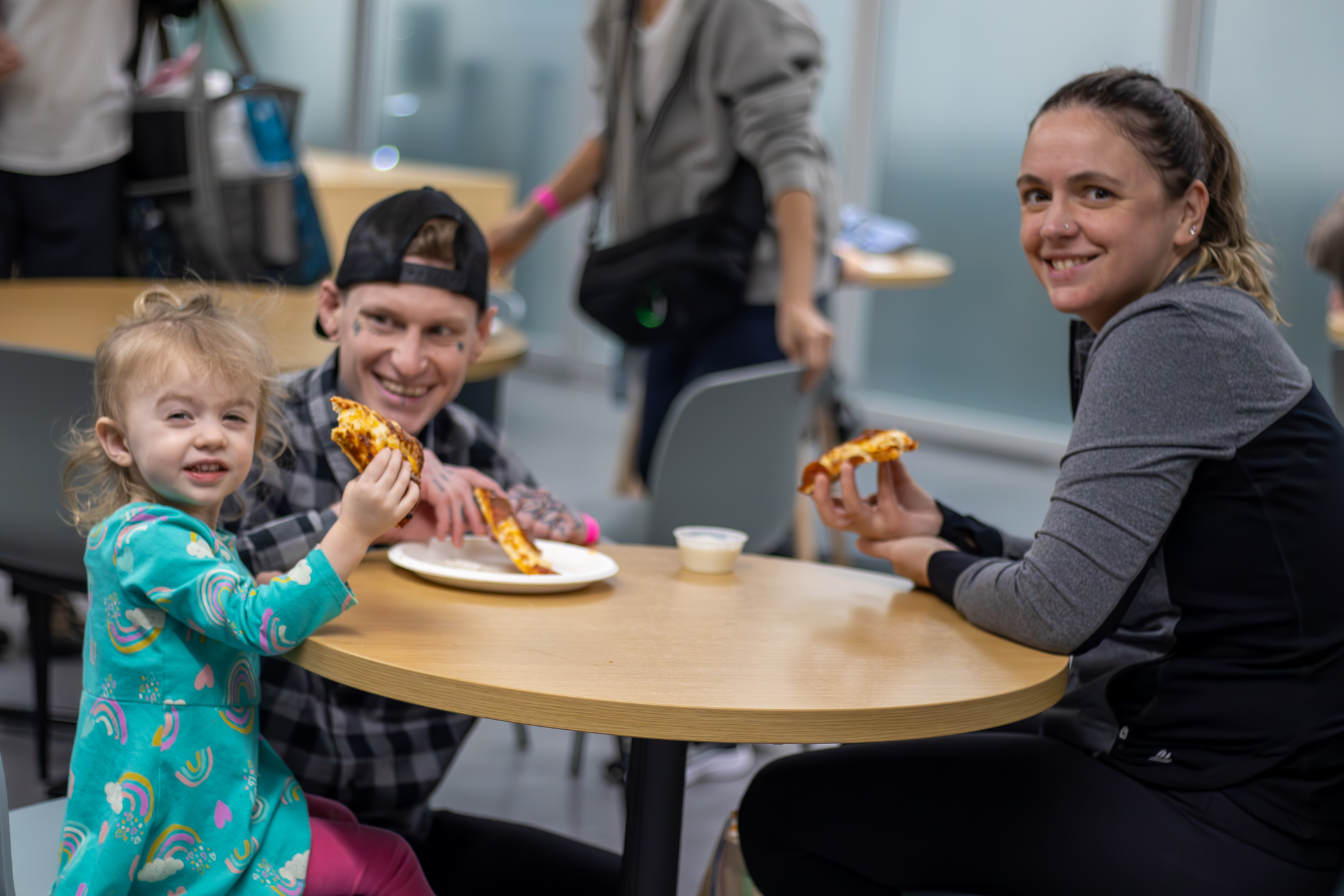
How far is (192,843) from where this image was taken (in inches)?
49.6

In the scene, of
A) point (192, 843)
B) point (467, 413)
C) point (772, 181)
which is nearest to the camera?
point (192, 843)

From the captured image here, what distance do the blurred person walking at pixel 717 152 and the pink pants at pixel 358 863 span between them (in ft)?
4.27

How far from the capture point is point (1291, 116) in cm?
533

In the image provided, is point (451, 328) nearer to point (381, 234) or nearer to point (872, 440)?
point (381, 234)

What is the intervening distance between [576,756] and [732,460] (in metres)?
0.83

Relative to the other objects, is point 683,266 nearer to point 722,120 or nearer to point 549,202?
point 722,120

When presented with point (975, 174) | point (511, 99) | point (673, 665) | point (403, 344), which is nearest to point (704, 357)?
point (403, 344)

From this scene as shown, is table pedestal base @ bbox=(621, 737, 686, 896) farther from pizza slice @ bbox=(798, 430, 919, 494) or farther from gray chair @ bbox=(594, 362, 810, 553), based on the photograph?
gray chair @ bbox=(594, 362, 810, 553)

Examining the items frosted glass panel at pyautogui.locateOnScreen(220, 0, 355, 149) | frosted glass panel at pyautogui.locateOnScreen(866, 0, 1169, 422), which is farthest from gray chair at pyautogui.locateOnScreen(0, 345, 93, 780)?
frosted glass panel at pyautogui.locateOnScreen(220, 0, 355, 149)

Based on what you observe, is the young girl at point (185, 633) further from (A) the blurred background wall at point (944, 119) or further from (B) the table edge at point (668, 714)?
(A) the blurred background wall at point (944, 119)

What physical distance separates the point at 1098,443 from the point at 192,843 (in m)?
0.99

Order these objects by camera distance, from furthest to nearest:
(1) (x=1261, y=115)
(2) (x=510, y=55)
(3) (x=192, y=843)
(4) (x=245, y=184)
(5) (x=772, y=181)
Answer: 1. (2) (x=510, y=55)
2. (1) (x=1261, y=115)
3. (4) (x=245, y=184)
4. (5) (x=772, y=181)
5. (3) (x=192, y=843)

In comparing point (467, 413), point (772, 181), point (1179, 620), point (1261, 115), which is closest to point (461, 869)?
point (467, 413)

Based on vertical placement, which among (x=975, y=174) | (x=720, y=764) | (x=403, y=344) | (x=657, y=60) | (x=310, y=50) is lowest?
(x=720, y=764)
